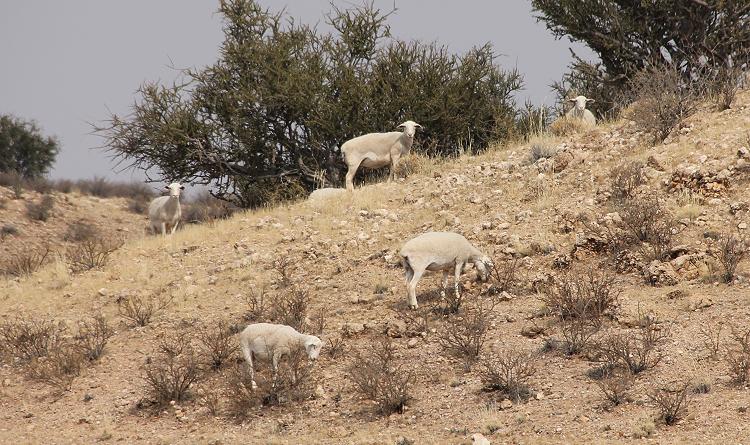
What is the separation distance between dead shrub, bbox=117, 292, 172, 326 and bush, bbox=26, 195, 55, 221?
18.6m

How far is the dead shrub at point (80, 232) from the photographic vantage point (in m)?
29.1

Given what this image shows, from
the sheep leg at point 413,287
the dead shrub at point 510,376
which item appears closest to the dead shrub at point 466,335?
the dead shrub at point 510,376

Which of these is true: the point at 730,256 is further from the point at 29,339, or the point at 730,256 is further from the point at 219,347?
the point at 29,339

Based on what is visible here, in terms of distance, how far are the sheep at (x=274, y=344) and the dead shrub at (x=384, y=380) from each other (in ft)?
1.53

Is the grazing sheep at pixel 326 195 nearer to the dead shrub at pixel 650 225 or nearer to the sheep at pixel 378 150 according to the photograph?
the sheep at pixel 378 150

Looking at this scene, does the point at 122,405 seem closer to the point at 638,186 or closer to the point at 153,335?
the point at 153,335

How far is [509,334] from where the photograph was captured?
424 inches

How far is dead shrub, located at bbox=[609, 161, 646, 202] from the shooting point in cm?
1362

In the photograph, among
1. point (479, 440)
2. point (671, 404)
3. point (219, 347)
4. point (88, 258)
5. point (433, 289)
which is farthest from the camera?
point (88, 258)

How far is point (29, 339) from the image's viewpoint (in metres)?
12.4

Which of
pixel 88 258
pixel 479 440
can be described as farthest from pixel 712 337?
pixel 88 258

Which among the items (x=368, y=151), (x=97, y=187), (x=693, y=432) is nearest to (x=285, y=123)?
(x=368, y=151)

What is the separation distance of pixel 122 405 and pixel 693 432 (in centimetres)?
588

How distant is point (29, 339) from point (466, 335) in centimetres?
570
